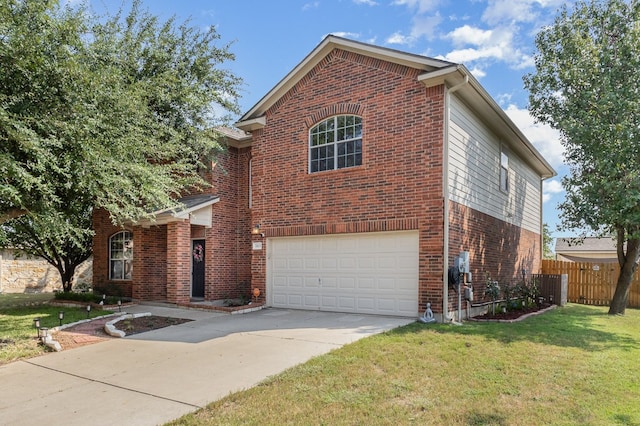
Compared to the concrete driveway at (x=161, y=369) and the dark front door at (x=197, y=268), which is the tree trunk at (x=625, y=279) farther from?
the dark front door at (x=197, y=268)

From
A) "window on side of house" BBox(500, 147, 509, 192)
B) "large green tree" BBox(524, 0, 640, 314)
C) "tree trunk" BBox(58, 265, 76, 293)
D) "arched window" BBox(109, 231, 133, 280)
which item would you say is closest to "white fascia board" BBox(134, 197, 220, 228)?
"arched window" BBox(109, 231, 133, 280)

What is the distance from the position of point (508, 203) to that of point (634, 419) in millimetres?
11124

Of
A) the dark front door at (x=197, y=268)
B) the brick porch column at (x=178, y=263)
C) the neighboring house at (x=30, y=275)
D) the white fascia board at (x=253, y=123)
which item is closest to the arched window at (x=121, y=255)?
the dark front door at (x=197, y=268)

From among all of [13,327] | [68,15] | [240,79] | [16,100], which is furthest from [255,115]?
[13,327]

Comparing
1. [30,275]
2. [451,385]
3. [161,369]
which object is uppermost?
[451,385]

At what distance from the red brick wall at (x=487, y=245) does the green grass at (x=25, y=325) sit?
8821 mm

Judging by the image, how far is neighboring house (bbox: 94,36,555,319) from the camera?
1034 centimetres

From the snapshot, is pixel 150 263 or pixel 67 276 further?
pixel 67 276

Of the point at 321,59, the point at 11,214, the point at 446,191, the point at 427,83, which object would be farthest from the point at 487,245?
the point at 11,214

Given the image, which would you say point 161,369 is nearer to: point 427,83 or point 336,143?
point 336,143

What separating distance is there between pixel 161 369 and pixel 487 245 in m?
9.68

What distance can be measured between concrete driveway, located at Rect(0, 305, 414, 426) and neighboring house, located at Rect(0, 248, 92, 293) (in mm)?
18338

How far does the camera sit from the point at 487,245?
12.8 meters

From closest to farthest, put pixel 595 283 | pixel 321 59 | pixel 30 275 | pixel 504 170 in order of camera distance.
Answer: pixel 321 59
pixel 504 170
pixel 595 283
pixel 30 275
